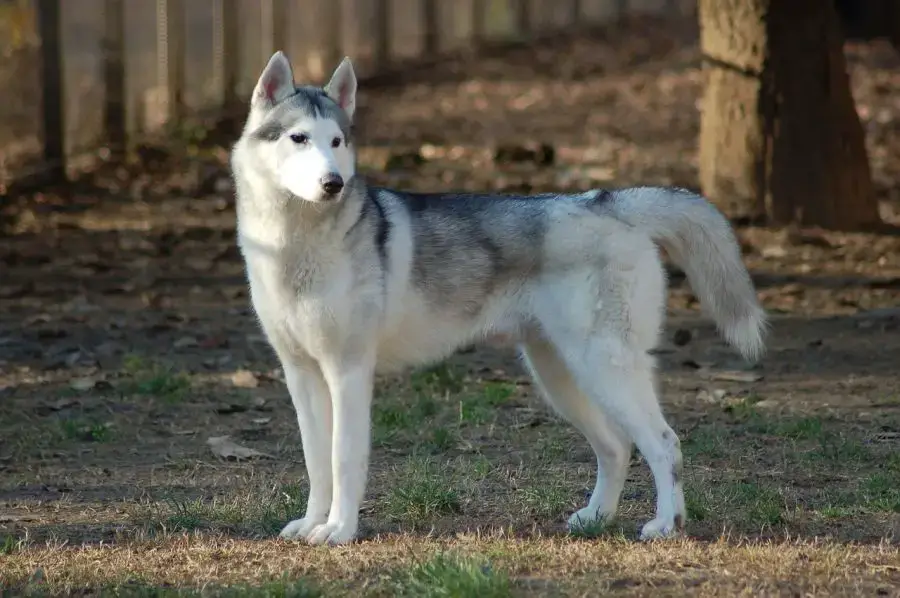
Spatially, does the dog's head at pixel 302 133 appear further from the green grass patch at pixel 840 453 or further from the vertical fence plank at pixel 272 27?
the vertical fence plank at pixel 272 27

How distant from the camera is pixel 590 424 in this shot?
6004mm

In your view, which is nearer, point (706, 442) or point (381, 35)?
point (706, 442)

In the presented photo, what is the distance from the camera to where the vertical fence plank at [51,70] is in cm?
1288

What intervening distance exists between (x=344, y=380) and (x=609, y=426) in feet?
3.71

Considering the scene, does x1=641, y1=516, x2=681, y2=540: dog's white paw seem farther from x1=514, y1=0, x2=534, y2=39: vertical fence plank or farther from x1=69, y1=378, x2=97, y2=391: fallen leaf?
x1=514, y1=0, x2=534, y2=39: vertical fence plank

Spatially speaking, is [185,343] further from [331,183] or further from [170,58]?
[170,58]

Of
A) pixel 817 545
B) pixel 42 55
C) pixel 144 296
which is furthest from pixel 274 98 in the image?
pixel 42 55

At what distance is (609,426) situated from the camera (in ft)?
19.6

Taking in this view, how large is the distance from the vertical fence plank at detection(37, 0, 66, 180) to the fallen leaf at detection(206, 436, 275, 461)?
653 cm

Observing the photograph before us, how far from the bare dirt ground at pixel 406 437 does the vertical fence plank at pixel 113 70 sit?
0.47m

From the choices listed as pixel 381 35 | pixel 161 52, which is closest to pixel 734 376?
pixel 161 52

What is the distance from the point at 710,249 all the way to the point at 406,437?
205cm

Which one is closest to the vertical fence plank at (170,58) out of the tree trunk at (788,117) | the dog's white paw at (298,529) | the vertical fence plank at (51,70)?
the vertical fence plank at (51,70)

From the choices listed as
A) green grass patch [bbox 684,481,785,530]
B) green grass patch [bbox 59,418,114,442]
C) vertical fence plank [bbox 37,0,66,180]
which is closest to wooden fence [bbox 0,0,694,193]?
vertical fence plank [bbox 37,0,66,180]
